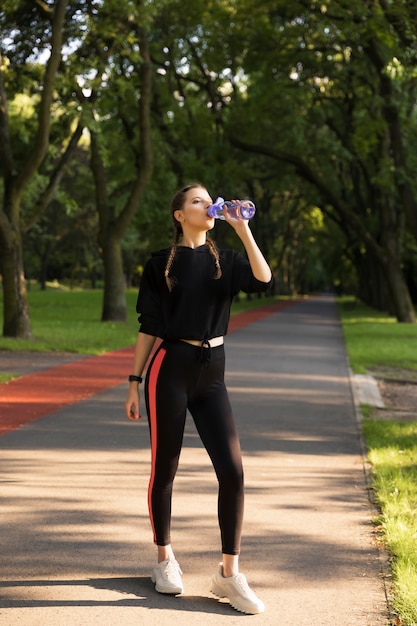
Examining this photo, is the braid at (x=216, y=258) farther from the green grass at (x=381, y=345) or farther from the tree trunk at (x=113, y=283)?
the tree trunk at (x=113, y=283)

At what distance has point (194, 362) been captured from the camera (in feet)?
17.0

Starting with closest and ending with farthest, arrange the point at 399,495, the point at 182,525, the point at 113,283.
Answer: the point at 182,525 < the point at 399,495 < the point at 113,283

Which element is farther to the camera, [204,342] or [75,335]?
[75,335]

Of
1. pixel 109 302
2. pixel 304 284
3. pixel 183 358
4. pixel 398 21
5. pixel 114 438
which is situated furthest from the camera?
pixel 304 284

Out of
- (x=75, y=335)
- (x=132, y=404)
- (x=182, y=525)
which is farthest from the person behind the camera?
(x=75, y=335)

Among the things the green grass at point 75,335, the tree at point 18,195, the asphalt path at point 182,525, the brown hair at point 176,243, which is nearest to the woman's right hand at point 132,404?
the brown hair at point 176,243

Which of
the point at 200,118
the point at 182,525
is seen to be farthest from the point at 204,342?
the point at 200,118

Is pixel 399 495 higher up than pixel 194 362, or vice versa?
pixel 194 362

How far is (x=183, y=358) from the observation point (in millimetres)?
5176

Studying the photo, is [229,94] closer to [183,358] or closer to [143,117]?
[143,117]

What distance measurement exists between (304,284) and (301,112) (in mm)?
91401

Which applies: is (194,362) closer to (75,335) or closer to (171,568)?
(171,568)

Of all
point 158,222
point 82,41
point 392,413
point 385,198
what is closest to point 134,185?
point 82,41

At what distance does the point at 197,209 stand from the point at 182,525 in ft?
7.84
